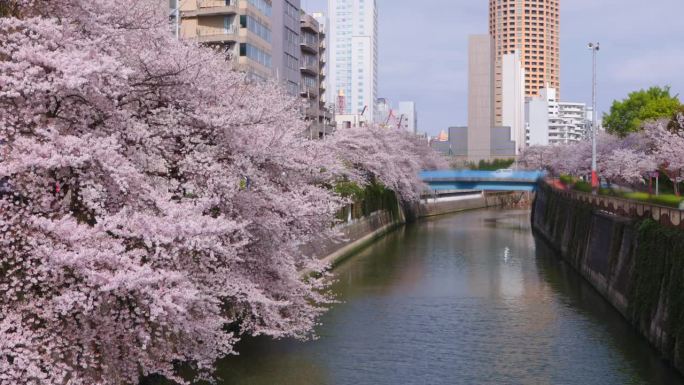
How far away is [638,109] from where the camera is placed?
9344cm

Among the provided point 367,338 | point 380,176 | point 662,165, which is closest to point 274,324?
point 367,338

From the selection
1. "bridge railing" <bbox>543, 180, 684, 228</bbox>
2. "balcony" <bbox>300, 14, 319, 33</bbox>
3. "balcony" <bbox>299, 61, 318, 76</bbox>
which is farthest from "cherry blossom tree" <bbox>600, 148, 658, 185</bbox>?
"balcony" <bbox>300, 14, 319, 33</bbox>

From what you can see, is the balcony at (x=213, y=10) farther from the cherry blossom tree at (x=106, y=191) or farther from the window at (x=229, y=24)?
the cherry blossom tree at (x=106, y=191)

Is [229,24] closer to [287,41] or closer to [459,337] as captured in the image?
[287,41]

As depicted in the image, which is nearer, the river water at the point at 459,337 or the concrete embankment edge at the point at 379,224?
the river water at the point at 459,337

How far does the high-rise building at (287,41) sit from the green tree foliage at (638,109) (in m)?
37.9

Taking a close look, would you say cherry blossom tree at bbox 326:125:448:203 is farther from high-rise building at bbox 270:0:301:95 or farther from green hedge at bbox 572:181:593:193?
green hedge at bbox 572:181:593:193

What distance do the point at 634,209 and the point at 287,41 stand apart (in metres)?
53.9

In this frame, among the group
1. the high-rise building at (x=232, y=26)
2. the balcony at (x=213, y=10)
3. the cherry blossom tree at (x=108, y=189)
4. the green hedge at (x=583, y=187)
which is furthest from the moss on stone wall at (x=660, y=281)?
the balcony at (x=213, y=10)

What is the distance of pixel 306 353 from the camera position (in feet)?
99.6

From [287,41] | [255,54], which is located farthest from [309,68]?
[255,54]

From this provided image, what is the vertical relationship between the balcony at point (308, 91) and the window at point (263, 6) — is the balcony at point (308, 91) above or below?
below

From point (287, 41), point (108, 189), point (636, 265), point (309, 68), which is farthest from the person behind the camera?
point (309, 68)

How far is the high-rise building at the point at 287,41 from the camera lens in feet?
269
